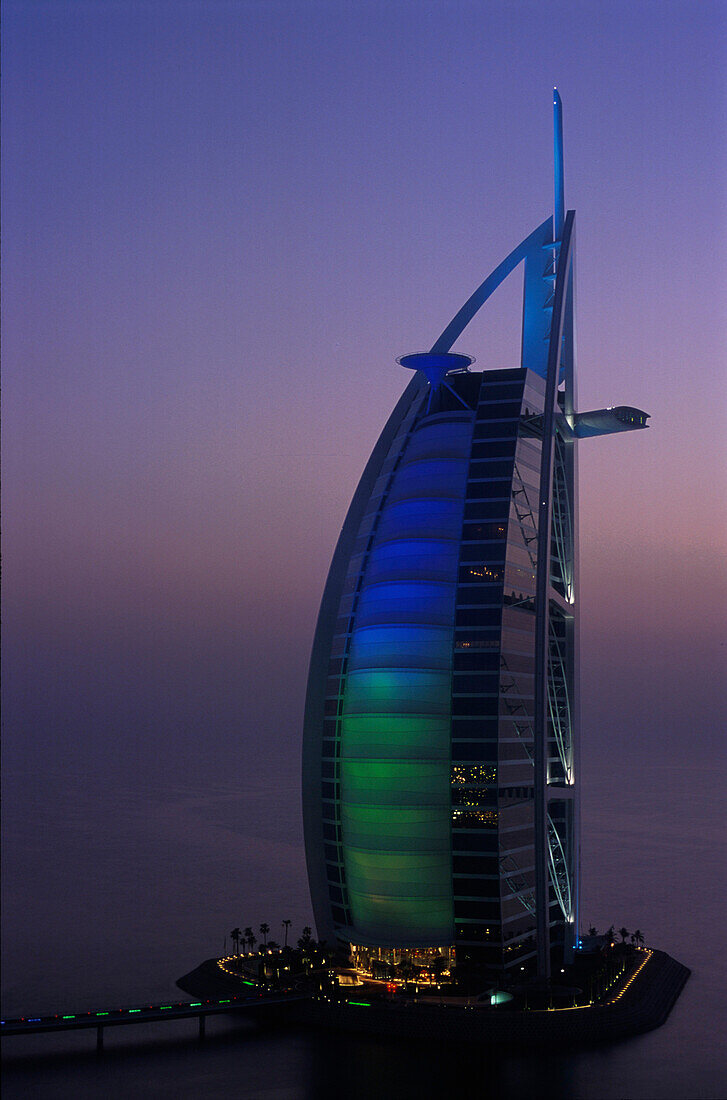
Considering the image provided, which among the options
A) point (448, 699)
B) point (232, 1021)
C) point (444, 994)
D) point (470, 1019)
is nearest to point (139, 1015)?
point (232, 1021)

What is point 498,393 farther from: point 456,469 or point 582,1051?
point 582,1051

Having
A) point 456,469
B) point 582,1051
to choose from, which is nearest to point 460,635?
point 456,469

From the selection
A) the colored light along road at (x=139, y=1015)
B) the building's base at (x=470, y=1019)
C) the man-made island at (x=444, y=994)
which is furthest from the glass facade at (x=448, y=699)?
the colored light along road at (x=139, y=1015)

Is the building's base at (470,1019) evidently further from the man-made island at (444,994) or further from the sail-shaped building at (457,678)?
the sail-shaped building at (457,678)

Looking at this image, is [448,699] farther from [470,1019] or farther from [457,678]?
[470,1019]

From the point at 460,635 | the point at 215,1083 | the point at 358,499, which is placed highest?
the point at 358,499

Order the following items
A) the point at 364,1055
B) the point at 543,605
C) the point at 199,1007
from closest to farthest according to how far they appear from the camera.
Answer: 1. the point at 364,1055
2. the point at 199,1007
3. the point at 543,605
